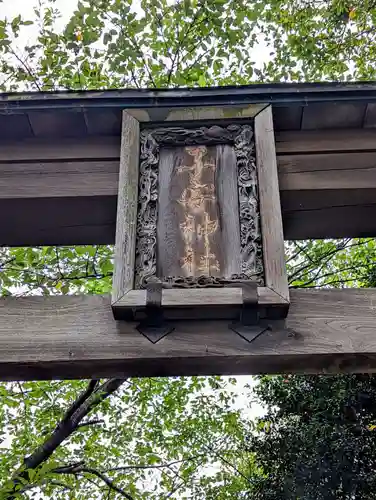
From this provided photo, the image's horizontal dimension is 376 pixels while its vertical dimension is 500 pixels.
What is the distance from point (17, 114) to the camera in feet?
7.89

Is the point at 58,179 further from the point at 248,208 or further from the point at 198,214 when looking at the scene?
the point at 248,208

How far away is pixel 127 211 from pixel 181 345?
23.7 inches

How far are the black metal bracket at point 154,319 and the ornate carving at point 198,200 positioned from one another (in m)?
0.07

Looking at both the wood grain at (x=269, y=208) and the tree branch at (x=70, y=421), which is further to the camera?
the tree branch at (x=70, y=421)

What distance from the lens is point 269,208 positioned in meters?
1.95

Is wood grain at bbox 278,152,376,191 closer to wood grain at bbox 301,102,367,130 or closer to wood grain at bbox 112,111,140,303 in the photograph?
wood grain at bbox 301,102,367,130

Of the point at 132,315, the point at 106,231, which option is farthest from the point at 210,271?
the point at 106,231

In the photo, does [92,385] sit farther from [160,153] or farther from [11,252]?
[160,153]

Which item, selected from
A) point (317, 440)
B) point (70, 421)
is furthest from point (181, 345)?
point (317, 440)

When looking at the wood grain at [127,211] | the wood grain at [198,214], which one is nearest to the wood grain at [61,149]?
the wood grain at [127,211]

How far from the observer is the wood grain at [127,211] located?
1.78 meters

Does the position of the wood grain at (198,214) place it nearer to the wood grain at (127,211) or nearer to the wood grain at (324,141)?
the wood grain at (127,211)

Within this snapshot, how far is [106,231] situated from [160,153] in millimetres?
539

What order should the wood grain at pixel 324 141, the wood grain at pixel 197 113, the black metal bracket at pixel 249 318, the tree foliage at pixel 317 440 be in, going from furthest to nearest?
1. the tree foliage at pixel 317 440
2. the wood grain at pixel 324 141
3. the wood grain at pixel 197 113
4. the black metal bracket at pixel 249 318
